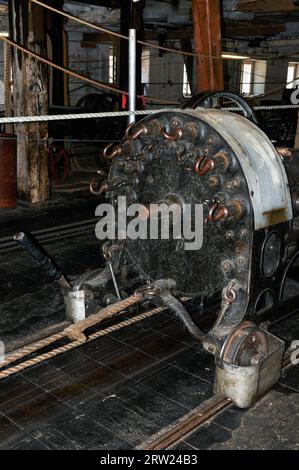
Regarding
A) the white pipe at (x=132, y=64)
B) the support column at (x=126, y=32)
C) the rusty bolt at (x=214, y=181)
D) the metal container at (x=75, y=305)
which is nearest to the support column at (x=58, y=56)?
the support column at (x=126, y=32)

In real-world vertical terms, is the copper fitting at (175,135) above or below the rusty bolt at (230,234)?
above

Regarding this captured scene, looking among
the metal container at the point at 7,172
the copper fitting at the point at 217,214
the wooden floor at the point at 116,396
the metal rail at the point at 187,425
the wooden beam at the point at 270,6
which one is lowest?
the wooden floor at the point at 116,396

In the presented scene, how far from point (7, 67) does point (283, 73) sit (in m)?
16.5

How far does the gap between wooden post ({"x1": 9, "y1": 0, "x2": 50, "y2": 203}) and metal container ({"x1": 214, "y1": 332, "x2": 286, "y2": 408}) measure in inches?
177

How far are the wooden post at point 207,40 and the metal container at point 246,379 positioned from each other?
255 centimetres

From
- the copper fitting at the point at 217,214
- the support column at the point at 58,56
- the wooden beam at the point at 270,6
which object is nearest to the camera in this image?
the copper fitting at the point at 217,214

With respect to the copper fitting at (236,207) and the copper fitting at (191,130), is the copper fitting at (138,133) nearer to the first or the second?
the copper fitting at (191,130)

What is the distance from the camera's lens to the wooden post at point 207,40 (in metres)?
4.01

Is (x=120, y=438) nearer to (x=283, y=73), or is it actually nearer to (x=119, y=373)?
(x=119, y=373)

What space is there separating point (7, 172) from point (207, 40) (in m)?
3.09

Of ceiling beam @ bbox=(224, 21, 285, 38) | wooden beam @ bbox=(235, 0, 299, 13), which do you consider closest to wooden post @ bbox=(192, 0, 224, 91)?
wooden beam @ bbox=(235, 0, 299, 13)

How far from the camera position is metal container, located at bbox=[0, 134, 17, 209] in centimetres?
599

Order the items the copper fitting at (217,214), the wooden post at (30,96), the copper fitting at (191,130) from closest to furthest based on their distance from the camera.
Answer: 1. the copper fitting at (217,214)
2. the copper fitting at (191,130)
3. the wooden post at (30,96)

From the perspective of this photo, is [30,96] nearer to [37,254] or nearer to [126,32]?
[126,32]
